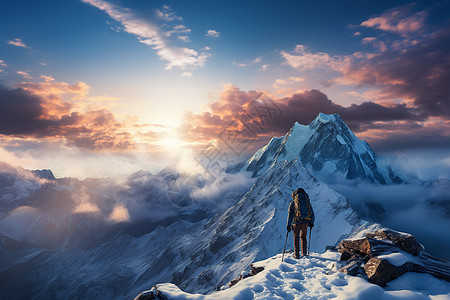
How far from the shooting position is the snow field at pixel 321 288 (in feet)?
24.6

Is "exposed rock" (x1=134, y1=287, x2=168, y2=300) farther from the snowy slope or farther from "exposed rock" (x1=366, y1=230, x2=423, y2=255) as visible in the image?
the snowy slope

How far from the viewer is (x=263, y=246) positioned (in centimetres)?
10288

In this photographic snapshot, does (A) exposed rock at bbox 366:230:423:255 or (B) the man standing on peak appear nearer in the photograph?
(A) exposed rock at bbox 366:230:423:255

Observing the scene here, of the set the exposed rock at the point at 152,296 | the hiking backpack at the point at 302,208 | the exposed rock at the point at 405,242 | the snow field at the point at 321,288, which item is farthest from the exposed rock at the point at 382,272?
the exposed rock at the point at 152,296

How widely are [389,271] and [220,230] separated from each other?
170 metres

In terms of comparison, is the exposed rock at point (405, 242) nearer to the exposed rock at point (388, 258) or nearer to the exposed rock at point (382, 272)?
the exposed rock at point (388, 258)

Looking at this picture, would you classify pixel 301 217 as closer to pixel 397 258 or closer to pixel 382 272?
pixel 397 258

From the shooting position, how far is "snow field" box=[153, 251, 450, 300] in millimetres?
7484

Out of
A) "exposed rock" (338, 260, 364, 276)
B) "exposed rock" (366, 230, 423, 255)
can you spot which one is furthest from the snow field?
"exposed rock" (366, 230, 423, 255)

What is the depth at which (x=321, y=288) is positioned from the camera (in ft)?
30.3

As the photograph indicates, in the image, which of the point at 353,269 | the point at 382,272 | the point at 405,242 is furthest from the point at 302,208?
the point at 382,272

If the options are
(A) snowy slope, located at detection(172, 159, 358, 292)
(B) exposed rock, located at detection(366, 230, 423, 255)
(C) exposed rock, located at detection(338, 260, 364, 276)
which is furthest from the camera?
(A) snowy slope, located at detection(172, 159, 358, 292)

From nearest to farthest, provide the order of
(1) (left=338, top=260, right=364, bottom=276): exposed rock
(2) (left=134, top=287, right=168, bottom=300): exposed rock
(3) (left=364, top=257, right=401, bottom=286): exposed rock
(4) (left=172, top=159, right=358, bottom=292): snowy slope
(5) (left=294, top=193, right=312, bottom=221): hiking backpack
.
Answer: (2) (left=134, top=287, right=168, bottom=300): exposed rock → (3) (left=364, top=257, right=401, bottom=286): exposed rock → (1) (left=338, top=260, right=364, bottom=276): exposed rock → (5) (left=294, top=193, right=312, bottom=221): hiking backpack → (4) (left=172, top=159, right=358, bottom=292): snowy slope

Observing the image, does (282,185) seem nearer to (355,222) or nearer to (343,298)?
(355,222)
